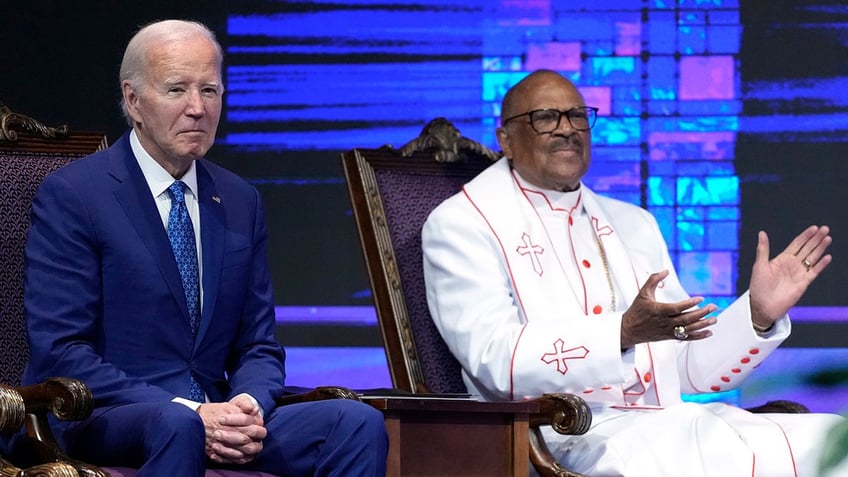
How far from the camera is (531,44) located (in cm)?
464

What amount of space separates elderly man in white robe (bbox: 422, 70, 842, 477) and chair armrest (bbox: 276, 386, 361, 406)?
0.64 m

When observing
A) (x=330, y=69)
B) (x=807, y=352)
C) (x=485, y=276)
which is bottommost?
(x=807, y=352)

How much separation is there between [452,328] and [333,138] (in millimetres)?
1478

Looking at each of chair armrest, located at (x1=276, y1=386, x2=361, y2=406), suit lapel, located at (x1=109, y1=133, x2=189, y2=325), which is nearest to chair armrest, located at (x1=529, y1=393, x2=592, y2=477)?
chair armrest, located at (x1=276, y1=386, x2=361, y2=406)

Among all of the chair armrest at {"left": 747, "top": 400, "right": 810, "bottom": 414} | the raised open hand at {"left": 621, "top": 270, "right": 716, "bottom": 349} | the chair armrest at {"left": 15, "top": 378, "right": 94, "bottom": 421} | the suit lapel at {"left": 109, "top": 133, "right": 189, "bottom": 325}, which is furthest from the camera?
the chair armrest at {"left": 747, "top": 400, "right": 810, "bottom": 414}

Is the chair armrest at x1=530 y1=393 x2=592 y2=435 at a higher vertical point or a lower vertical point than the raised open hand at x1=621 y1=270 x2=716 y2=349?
lower

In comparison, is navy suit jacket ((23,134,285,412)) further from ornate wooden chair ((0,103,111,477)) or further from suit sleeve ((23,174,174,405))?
ornate wooden chair ((0,103,111,477))

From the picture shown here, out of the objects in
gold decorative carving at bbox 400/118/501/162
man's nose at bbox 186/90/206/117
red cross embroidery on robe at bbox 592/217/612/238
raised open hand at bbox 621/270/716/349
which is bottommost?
raised open hand at bbox 621/270/716/349

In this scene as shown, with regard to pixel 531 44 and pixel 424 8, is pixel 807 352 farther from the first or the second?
pixel 424 8

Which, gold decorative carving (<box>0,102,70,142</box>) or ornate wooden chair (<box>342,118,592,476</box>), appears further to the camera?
ornate wooden chair (<box>342,118,592,476</box>)

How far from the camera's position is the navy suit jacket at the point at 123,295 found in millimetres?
2533

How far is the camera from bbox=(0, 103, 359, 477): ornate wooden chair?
7.38 ft

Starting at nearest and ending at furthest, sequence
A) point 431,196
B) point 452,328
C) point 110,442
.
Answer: point 110,442 → point 452,328 → point 431,196

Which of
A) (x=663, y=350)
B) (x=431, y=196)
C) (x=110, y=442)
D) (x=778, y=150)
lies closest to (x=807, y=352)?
(x=778, y=150)
